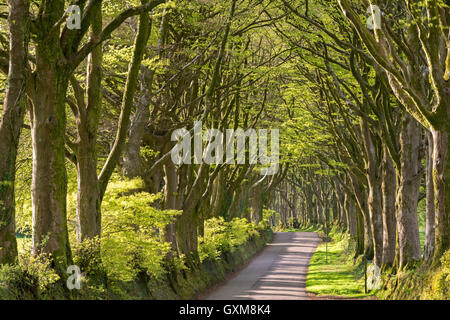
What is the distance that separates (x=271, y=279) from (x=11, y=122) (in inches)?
700

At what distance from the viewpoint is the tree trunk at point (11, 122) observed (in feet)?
31.0

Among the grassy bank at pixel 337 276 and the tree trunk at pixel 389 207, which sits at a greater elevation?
the tree trunk at pixel 389 207

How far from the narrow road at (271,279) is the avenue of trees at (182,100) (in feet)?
7.70

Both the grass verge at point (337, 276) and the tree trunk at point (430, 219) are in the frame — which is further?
the grass verge at point (337, 276)

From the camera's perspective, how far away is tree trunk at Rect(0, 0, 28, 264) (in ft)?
31.0

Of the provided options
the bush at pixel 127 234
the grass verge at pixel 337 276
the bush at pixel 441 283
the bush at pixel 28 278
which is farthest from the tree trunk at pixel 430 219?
the bush at pixel 28 278

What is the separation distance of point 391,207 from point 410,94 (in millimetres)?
8011

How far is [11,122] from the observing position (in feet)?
31.4

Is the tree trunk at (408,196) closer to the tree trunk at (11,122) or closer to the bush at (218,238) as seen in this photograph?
the tree trunk at (11,122)

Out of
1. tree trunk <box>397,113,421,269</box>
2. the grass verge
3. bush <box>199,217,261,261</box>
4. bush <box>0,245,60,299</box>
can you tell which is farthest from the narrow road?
bush <box>0,245,60,299</box>

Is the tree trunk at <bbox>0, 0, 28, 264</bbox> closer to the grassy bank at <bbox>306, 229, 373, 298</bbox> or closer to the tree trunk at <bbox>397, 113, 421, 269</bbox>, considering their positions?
the tree trunk at <bbox>397, 113, 421, 269</bbox>

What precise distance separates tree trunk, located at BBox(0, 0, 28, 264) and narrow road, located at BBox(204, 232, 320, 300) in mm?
10549
